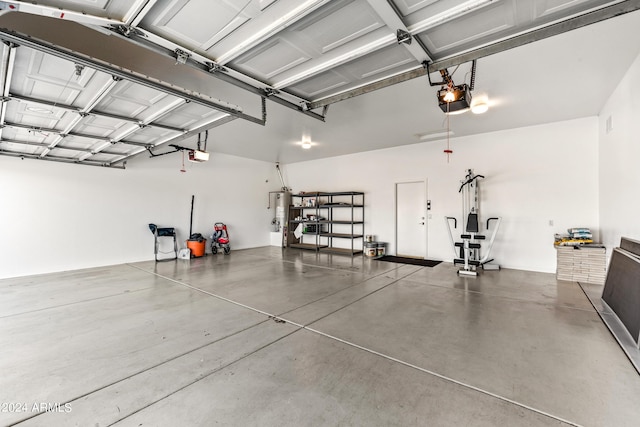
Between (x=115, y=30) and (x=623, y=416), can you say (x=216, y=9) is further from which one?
(x=623, y=416)

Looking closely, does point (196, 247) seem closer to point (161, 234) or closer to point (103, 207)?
point (161, 234)

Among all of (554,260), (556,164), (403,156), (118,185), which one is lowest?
(554,260)

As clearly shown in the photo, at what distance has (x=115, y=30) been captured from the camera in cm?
191

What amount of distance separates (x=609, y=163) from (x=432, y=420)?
5.34 metres

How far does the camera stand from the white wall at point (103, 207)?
17.6ft

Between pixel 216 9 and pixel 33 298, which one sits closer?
pixel 216 9

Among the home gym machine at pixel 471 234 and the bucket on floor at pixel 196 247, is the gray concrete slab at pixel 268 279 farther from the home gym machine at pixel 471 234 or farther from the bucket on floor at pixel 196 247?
the home gym machine at pixel 471 234

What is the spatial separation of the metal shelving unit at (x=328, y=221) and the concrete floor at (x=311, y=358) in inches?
158

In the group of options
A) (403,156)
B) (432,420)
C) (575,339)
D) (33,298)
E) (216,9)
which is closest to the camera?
(432,420)

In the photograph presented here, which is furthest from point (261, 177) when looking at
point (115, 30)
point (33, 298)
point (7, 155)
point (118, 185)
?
point (115, 30)

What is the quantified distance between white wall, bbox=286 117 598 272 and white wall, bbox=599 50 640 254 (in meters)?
0.38

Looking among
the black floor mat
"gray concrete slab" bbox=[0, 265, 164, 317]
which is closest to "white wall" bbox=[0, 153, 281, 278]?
"gray concrete slab" bbox=[0, 265, 164, 317]

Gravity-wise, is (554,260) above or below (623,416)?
above

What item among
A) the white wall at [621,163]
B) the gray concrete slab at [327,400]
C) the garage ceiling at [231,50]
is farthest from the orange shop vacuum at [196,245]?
the white wall at [621,163]
